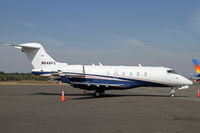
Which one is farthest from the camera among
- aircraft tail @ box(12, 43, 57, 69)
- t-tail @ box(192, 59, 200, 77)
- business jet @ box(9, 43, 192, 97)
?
t-tail @ box(192, 59, 200, 77)

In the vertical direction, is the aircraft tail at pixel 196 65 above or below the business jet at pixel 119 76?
above

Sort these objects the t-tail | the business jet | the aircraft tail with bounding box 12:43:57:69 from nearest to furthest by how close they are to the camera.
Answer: the business jet < the aircraft tail with bounding box 12:43:57:69 < the t-tail


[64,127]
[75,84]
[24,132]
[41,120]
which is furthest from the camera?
[75,84]

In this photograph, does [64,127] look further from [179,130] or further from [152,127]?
[179,130]

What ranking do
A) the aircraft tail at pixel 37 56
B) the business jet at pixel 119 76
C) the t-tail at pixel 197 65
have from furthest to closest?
the t-tail at pixel 197 65, the aircraft tail at pixel 37 56, the business jet at pixel 119 76

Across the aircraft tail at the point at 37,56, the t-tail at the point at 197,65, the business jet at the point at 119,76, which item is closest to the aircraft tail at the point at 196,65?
the t-tail at the point at 197,65

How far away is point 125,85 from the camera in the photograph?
21328mm

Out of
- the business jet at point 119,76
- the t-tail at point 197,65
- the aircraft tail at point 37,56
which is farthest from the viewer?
the t-tail at point 197,65

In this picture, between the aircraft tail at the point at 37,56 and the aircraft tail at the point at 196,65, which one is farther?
the aircraft tail at the point at 196,65

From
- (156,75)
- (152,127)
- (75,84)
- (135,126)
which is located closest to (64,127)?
(135,126)

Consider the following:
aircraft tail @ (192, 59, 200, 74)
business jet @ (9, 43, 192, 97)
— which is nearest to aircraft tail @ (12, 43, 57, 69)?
business jet @ (9, 43, 192, 97)

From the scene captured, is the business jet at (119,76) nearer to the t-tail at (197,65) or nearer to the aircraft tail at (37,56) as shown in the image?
the aircraft tail at (37,56)

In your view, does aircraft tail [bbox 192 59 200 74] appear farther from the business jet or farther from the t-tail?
the business jet

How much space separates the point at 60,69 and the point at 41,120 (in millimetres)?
13251
